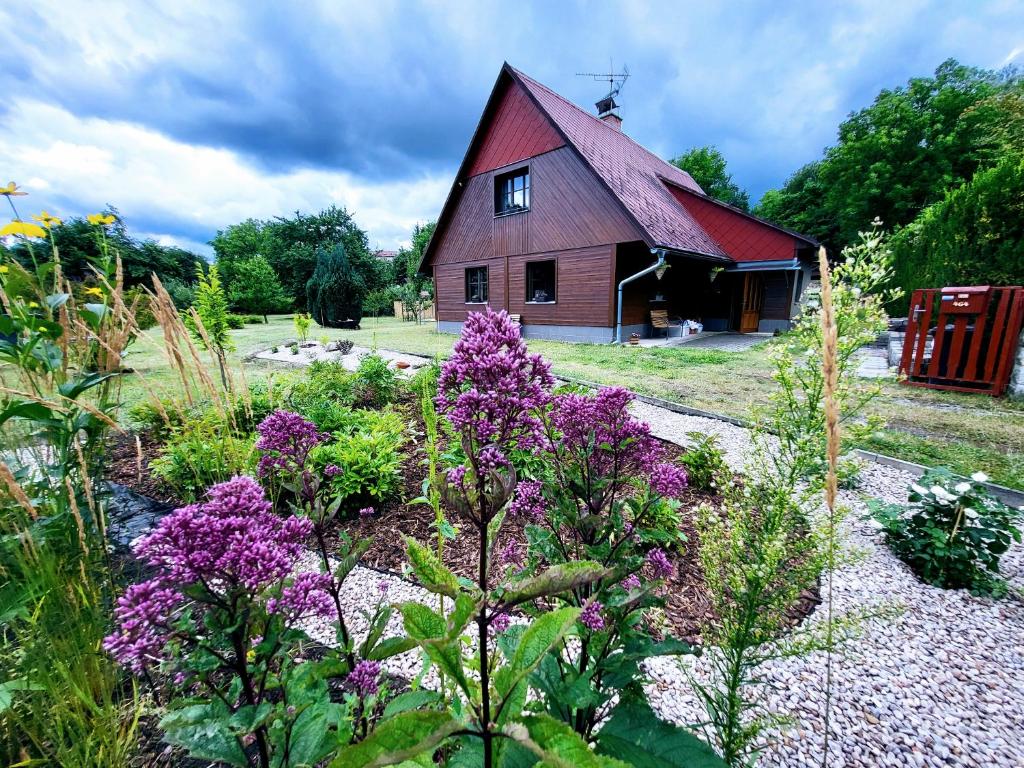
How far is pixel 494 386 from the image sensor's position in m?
0.95

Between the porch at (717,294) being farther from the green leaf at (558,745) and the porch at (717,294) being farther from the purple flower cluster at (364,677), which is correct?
the green leaf at (558,745)

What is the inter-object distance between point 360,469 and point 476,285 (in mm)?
13984

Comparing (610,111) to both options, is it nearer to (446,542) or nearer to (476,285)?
(476,285)

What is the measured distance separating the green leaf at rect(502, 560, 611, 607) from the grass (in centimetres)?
83

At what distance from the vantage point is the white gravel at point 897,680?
1503 mm

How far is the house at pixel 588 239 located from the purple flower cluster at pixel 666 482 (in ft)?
34.7

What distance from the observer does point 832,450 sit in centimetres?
94

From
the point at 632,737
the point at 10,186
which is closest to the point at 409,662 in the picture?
the point at 632,737

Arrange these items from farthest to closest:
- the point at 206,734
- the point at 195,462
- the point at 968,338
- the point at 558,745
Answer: the point at 968,338
the point at 195,462
the point at 206,734
the point at 558,745

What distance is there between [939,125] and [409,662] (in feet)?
126

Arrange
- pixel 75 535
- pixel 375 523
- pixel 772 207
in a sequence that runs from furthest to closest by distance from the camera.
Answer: pixel 772 207 → pixel 375 523 → pixel 75 535

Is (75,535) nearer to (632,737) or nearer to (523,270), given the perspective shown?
(632,737)

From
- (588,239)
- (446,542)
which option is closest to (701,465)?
(446,542)

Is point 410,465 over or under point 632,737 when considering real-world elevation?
under
